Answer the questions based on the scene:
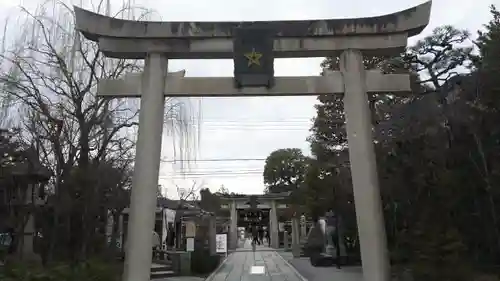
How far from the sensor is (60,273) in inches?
430

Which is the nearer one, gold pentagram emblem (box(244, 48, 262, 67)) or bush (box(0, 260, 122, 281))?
bush (box(0, 260, 122, 281))

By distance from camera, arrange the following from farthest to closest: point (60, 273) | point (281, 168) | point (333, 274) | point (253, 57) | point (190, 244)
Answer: point (281, 168) < point (190, 244) < point (333, 274) < point (253, 57) < point (60, 273)

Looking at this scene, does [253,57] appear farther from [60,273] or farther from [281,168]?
[281,168]

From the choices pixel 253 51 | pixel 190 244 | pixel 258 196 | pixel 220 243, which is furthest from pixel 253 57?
pixel 258 196

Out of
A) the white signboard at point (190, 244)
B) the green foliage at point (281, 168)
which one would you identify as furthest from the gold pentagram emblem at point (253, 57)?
the green foliage at point (281, 168)

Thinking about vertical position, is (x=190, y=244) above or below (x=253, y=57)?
below

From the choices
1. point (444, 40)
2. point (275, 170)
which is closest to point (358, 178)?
point (444, 40)

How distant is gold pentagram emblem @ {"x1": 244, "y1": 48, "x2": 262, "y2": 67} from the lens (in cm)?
1174

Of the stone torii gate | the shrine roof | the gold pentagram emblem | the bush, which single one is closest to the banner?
the gold pentagram emblem

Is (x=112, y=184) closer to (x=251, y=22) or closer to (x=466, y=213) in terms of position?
(x=251, y=22)

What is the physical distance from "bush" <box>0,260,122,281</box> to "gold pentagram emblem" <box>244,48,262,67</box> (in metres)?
6.08

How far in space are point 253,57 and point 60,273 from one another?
6422 mm

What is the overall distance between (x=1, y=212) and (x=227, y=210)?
38.2 metres

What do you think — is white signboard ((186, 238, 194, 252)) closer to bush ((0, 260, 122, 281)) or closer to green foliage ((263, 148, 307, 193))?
bush ((0, 260, 122, 281))
